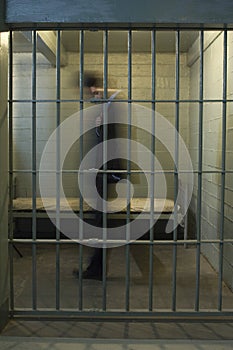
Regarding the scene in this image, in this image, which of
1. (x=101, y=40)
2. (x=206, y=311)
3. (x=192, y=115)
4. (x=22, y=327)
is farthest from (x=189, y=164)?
(x=22, y=327)

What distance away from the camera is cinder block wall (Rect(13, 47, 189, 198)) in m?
7.48

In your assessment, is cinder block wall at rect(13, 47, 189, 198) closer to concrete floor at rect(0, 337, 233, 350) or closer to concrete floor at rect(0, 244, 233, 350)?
concrete floor at rect(0, 244, 233, 350)

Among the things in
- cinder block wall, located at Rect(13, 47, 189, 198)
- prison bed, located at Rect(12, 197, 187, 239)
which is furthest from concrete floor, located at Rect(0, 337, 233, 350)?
cinder block wall, located at Rect(13, 47, 189, 198)

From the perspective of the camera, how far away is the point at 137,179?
767 centimetres

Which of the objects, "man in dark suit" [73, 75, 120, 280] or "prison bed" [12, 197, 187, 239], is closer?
"man in dark suit" [73, 75, 120, 280]

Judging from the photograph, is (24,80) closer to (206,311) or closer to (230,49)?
(230,49)

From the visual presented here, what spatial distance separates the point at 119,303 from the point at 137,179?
3855 millimetres

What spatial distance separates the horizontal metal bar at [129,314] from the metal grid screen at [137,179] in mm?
10

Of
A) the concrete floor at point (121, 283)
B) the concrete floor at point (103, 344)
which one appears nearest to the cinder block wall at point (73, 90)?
the concrete floor at point (121, 283)

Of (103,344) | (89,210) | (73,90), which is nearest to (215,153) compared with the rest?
(89,210)

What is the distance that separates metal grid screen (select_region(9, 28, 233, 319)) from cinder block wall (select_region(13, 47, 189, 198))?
0.02 metres

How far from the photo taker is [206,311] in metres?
3.47

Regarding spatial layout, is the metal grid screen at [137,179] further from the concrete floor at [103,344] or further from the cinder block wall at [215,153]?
the concrete floor at [103,344]

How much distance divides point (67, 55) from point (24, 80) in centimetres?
83
